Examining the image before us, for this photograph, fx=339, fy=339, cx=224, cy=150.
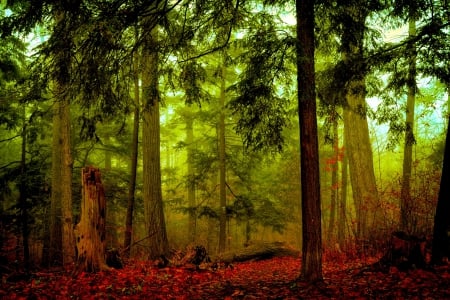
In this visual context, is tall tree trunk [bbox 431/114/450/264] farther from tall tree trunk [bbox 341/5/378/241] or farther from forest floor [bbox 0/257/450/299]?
tall tree trunk [bbox 341/5/378/241]

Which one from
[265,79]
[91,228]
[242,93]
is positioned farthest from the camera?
[242,93]

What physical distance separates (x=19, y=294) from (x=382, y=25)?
7.83 m

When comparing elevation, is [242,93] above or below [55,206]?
above

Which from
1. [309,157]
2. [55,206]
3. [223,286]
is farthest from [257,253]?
[309,157]

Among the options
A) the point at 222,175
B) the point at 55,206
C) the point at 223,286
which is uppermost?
the point at 222,175

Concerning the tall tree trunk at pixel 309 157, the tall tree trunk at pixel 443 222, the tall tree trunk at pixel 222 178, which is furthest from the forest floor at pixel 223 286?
the tall tree trunk at pixel 222 178

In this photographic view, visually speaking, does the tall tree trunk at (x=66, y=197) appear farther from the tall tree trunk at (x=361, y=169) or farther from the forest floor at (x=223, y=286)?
the tall tree trunk at (x=361, y=169)

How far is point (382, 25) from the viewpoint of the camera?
22.3ft

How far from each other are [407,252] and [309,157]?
7.73ft

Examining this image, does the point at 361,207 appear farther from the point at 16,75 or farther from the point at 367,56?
the point at 16,75

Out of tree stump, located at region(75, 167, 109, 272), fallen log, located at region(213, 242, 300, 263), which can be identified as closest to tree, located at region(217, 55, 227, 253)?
fallen log, located at region(213, 242, 300, 263)

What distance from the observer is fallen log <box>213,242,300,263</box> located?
11512 millimetres

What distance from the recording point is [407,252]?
5.85 meters

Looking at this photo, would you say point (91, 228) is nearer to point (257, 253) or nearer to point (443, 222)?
point (443, 222)
